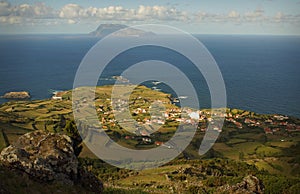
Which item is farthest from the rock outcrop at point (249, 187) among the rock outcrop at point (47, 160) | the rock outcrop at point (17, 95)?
the rock outcrop at point (17, 95)

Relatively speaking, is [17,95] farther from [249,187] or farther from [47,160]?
[47,160]

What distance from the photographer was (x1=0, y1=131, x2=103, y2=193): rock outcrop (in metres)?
7.99

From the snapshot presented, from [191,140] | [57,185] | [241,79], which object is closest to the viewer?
[57,185]

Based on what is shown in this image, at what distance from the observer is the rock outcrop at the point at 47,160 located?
26.2 feet

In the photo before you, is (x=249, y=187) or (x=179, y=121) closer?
(x=249, y=187)

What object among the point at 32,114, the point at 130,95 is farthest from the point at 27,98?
the point at 130,95

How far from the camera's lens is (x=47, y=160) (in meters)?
8.70

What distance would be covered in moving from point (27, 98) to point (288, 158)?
7407 centimetres

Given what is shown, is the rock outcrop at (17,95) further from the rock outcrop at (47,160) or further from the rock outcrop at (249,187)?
the rock outcrop at (47,160)

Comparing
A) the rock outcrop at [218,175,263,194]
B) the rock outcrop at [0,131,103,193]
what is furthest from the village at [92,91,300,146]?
the rock outcrop at [0,131,103,193]

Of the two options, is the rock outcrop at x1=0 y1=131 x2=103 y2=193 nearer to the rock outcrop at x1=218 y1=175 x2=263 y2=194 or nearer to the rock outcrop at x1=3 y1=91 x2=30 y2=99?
the rock outcrop at x1=218 y1=175 x2=263 y2=194

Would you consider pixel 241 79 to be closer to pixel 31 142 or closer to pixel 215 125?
pixel 215 125

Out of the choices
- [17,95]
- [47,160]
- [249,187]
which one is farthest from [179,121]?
[17,95]

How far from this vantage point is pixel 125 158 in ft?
127
